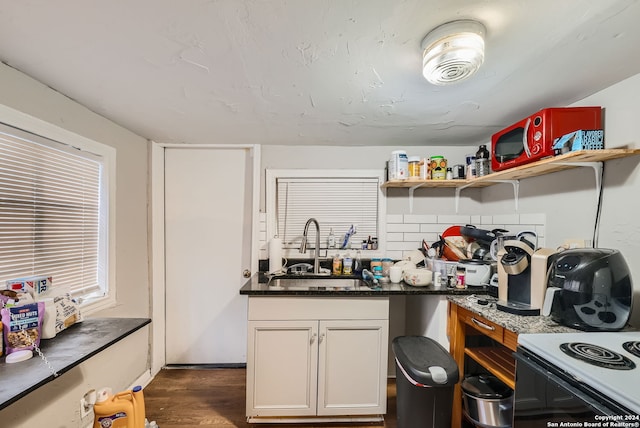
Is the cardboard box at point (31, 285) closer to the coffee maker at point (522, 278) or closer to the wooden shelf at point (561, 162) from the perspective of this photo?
the coffee maker at point (522, 278)

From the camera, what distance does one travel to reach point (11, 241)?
1.21 metres

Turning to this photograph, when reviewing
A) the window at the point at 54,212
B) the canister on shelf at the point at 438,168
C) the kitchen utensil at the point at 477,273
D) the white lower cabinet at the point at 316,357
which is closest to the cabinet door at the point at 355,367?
the white lower cabinet at the point at 316,357

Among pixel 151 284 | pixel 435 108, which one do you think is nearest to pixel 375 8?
pixel 435 108

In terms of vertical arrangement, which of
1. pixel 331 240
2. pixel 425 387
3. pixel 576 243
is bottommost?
pixel 425 387

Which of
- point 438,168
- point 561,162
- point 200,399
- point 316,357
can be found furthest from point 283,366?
point 561,162

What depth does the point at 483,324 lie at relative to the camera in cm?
136

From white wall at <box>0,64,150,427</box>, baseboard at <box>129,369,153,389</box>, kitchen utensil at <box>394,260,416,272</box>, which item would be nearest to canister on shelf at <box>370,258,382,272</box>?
kitchen utensil at <box>394,260,416,272</box>

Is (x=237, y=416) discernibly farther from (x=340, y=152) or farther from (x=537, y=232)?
(x=537, y=232)

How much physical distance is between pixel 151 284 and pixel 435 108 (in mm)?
2532

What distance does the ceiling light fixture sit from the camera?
0.86 m

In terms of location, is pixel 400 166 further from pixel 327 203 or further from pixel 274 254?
pixel 274 254

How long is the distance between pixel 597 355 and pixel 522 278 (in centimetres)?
53

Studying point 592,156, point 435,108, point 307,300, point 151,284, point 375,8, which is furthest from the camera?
point 151,284

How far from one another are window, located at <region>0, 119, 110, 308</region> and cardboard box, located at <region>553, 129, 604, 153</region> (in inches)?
105
